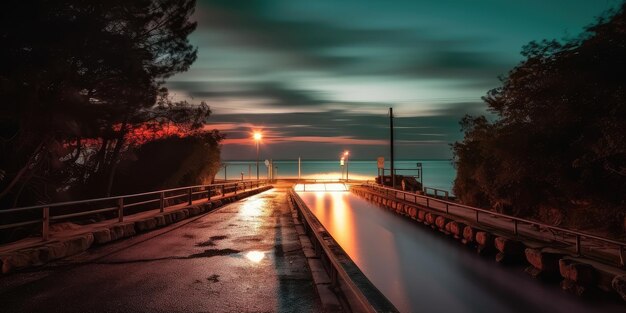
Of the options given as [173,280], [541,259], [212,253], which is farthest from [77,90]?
[541,259]

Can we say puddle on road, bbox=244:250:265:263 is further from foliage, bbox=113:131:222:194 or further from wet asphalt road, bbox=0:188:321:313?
foliage, bbox=113:131:222:194

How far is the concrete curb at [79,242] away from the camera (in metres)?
8.55

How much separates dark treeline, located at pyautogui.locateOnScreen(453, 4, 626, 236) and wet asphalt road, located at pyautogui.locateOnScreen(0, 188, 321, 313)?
8.16m

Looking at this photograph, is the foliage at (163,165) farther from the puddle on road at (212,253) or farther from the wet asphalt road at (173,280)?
the puddle on road at (212,253)

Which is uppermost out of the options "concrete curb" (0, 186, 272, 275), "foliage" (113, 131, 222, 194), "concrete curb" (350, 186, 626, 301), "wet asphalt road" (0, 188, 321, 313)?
"foliage" (113, 131, 222, 194)

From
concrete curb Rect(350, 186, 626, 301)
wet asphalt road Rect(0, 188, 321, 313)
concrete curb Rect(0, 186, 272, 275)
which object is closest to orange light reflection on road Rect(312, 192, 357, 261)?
concrete curb Rect(350, 186, 626, 301)

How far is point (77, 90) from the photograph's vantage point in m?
15.8

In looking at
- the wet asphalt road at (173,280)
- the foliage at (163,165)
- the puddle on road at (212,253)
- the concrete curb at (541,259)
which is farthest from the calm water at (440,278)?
the foliage at (163,165)

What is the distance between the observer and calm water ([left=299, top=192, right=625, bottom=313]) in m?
9.22

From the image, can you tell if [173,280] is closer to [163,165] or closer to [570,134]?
[570,134]

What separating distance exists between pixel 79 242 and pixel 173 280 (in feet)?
13.5

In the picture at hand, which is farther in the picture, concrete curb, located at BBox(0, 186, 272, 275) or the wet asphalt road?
concrete curb, located at BBox(0, 186, 272, 275)

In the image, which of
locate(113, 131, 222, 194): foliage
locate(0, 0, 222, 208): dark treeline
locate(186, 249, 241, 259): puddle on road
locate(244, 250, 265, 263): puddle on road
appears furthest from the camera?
locate(113, 131, 222, 194): foliage

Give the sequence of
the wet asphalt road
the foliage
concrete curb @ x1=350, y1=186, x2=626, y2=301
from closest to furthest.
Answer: the wet asphalt road < concrete curb @ x1=350, y1=186, x2=626, y2=301 < the foliage
